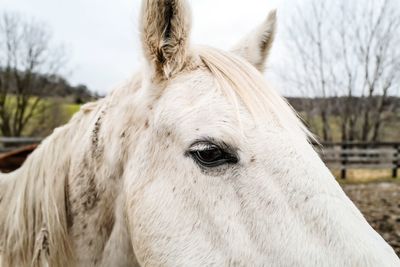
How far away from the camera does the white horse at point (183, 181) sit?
1.30m

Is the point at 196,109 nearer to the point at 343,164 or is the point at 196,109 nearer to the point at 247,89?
the point at 247,89

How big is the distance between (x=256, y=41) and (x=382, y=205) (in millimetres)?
9162

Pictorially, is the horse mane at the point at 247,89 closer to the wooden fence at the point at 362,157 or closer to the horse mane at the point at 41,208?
the horse mane at the point at 41,208

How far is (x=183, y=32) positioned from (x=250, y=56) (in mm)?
565

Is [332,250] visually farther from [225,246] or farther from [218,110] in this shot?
[218,110]

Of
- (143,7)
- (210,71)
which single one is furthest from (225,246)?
(143,7)

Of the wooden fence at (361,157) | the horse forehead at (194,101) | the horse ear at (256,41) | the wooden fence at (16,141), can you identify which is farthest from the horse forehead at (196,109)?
the wooden fence at (361,157)

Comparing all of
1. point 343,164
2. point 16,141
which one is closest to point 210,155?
point 16,141

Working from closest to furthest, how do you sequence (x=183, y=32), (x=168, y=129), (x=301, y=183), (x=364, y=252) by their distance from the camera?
(x=364, y=252) < (x=301, y=183) < (x=168, y=129) < (x=183, y=32)

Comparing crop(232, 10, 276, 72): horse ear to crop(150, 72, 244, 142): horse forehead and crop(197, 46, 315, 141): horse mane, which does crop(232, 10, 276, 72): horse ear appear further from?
crop(150, 72, 244, 142): horse forehead

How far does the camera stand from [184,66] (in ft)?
5.64

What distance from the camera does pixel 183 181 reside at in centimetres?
151

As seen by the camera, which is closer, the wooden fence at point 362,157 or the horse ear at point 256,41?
the horse ear at point 256,41

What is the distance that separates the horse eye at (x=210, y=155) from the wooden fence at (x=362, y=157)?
1597 centimetres
